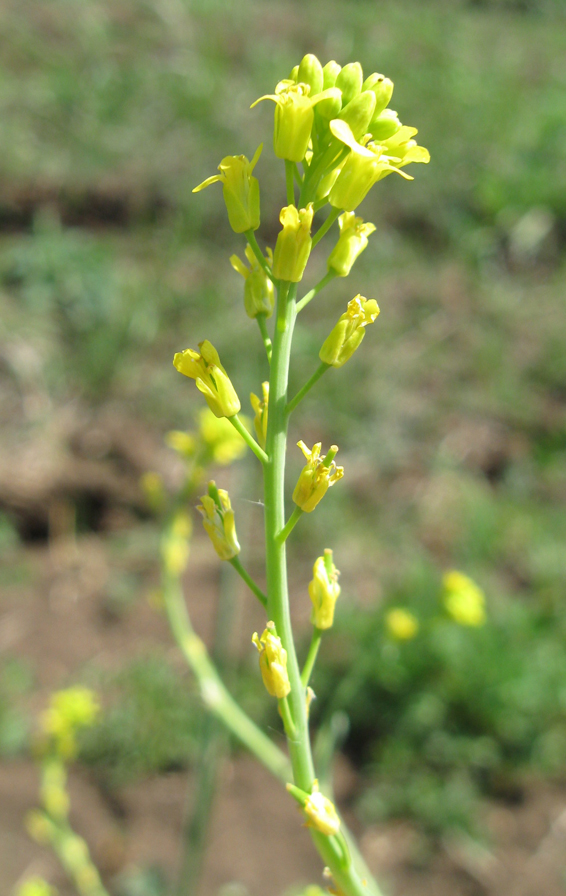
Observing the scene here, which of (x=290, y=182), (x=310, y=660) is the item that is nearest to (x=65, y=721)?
(x=310, y=660)

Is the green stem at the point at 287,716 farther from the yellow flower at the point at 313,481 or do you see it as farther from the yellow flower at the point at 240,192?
the yellow flower at the point at 240,192

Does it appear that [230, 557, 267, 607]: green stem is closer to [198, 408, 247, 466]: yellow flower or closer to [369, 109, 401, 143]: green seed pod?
[369, 109, 401, 143]: green seed pod

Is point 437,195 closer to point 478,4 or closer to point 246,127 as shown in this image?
point 246,127

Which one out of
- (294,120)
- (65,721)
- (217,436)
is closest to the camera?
(294,120)

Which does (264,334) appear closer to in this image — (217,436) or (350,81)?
(350,81)

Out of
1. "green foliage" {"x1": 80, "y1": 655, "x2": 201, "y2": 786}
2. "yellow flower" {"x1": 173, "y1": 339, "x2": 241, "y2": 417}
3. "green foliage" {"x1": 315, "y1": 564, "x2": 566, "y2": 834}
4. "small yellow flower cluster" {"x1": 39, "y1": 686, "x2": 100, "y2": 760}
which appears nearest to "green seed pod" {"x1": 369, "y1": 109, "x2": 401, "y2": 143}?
"yellow flower" {"x1": 173, "y1": 339, "x2": 241, "y2": 417}

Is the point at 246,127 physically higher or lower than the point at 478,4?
lower

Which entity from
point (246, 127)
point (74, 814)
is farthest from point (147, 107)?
point (74, 814)
